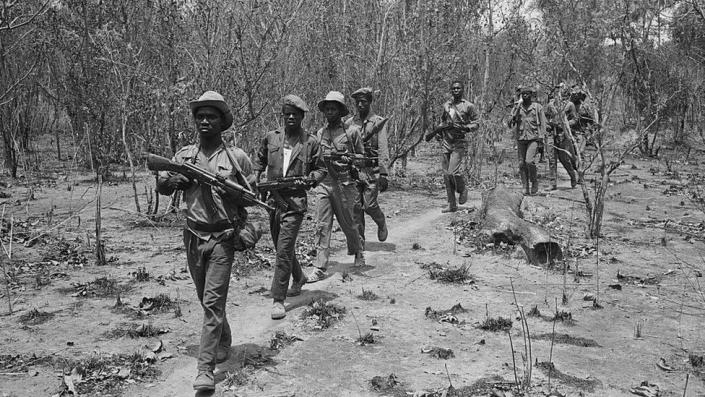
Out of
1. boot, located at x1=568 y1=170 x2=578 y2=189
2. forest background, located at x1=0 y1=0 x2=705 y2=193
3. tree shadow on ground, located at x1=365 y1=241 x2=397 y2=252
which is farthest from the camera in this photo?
boot, located at x1=568 y1=170 x2=578 y2=189

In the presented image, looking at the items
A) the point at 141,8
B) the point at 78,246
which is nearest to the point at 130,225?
the point at 78,246

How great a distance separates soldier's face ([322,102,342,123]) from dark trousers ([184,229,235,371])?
2.83 m

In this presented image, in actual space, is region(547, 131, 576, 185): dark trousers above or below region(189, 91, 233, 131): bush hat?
below

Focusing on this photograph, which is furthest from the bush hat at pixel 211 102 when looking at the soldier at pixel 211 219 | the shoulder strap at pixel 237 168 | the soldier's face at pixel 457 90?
the soldier's face at pixel 457 90

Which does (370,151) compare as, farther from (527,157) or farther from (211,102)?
(527,157)

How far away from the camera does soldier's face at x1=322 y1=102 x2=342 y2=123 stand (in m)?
6.97

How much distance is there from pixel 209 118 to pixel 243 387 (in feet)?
6.63

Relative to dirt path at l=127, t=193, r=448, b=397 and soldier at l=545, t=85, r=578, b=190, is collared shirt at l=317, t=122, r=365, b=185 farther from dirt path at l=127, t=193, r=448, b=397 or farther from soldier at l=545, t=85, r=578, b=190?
soldier at l=545, t=85, r=578, b=190

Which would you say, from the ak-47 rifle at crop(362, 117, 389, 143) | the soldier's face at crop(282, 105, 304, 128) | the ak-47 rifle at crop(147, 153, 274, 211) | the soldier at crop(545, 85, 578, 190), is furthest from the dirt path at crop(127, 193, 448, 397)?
the soldier at crop(545, 85, 578, 190)

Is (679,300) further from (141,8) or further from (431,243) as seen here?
(141,8)

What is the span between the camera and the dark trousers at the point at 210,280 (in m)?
4.39

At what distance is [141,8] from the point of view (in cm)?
988

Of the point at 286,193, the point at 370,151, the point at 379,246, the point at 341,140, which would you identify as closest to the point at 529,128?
the point at 379,246

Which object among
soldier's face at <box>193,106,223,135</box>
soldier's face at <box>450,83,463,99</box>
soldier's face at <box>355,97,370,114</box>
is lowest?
soldier's face at <box>193,106,223,135</box>
